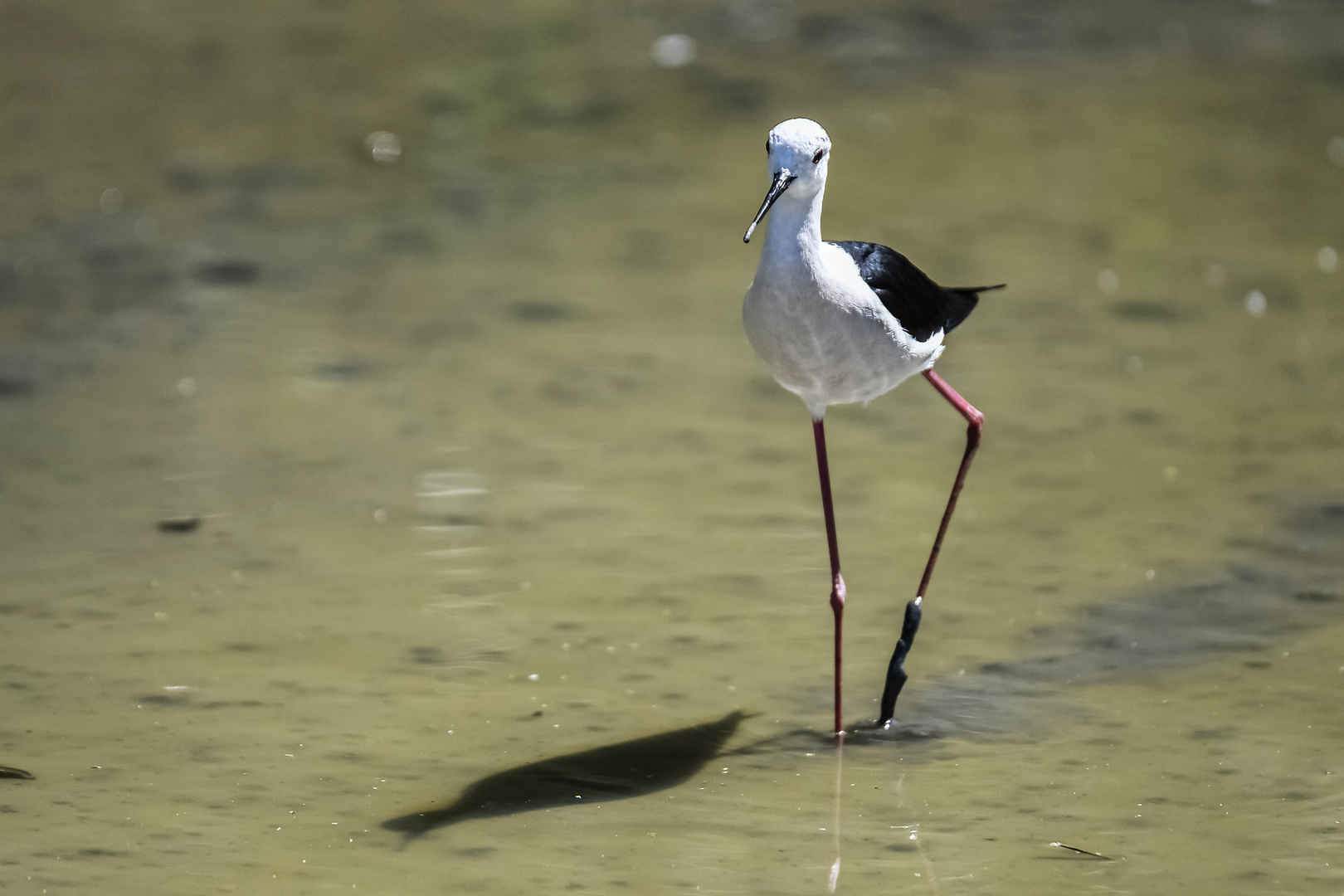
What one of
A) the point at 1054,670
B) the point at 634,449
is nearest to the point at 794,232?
the point at 1054,670

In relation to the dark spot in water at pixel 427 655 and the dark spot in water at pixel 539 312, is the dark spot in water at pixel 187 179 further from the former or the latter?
the dark spot in water at pixel 427 655

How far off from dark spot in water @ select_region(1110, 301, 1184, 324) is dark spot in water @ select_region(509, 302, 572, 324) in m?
2.55

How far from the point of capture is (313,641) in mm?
4789

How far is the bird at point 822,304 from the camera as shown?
12.0 ft

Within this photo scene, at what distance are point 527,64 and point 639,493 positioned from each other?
16.3 feet

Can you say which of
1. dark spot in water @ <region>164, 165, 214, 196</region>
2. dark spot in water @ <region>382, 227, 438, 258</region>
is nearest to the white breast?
dark spot in water @ <region>382, 227, 438, 258</region>

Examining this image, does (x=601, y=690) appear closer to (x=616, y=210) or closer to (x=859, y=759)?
(x=859, y=759)

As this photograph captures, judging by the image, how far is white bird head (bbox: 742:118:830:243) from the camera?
11.9ft

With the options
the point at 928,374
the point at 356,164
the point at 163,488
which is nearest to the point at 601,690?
the point at 928,374

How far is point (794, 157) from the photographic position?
3.62 meters

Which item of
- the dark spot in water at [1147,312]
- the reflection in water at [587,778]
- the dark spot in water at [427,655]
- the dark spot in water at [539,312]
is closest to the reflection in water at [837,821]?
the reflection in water at [587,778]

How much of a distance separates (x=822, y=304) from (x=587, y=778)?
138 cm

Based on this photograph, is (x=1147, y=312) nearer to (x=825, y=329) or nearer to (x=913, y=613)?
(x=913, y=613)

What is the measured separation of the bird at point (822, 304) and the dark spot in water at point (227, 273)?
4.30m
